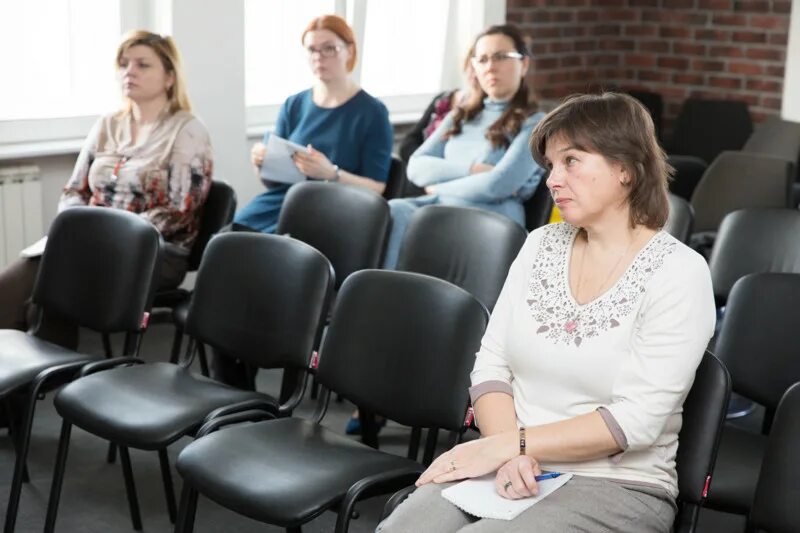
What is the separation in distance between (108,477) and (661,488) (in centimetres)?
196

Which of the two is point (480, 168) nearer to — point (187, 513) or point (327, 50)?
point (327, 50)

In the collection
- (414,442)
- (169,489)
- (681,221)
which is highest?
(681,221)

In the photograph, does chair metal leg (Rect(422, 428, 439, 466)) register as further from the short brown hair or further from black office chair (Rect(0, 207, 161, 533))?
black office chair (Rect(0, 207, 161, 533))

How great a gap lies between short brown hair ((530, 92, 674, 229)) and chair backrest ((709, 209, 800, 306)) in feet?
5.23

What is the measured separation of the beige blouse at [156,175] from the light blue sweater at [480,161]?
87 centimetres

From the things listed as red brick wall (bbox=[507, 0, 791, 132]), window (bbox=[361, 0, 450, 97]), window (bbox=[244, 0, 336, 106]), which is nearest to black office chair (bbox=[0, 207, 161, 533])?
window (bbox=[244, 0, 336, 106])

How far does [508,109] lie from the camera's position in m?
4.23

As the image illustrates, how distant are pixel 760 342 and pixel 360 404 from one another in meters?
1.01

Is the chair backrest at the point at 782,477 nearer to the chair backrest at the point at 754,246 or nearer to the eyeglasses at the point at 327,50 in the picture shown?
the chair backrest at the point at 754,246

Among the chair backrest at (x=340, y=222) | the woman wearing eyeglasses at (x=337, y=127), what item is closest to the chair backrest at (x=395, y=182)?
the woman wearing eyeglasses at (x=337, y=127)

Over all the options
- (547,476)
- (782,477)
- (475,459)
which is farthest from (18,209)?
(782,477)

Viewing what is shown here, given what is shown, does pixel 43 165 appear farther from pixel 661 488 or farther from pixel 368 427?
pixel 661 488

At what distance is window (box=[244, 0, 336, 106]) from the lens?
5.44 m

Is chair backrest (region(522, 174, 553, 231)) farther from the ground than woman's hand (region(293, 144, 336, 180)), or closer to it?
closer to it
